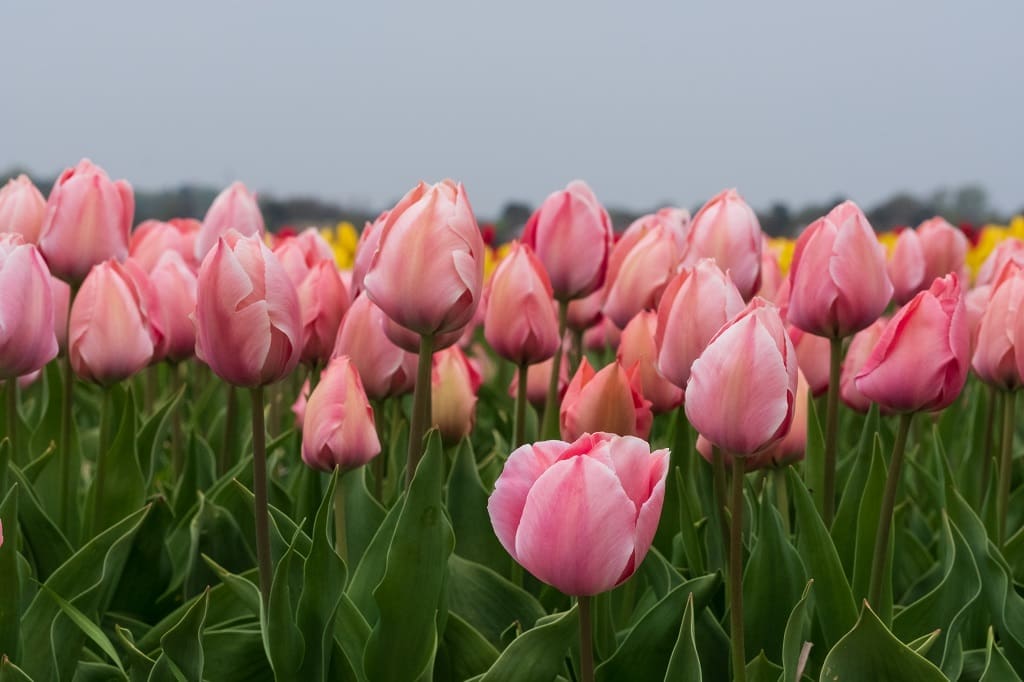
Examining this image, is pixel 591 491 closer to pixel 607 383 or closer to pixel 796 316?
pixel 607 383

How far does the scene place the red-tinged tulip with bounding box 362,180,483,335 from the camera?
52.0 inches

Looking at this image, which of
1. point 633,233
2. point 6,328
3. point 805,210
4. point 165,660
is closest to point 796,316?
point 633,233

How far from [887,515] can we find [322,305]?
3.03 feet

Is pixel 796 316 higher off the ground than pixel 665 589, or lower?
higher

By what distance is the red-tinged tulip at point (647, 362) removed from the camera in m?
1.74

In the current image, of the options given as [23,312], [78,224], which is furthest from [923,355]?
[78,224]

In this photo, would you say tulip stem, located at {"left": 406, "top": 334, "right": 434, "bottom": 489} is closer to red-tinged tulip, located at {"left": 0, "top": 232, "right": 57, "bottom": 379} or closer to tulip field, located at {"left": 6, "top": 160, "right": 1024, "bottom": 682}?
tulip field, located at {"left": 6, "top": 160, "right": 1024, "bottom": 682}

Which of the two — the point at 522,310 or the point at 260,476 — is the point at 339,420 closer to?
the point at 260,476

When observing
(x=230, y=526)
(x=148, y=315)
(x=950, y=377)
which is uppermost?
(x=950, y=377)

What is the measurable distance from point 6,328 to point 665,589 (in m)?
0.92

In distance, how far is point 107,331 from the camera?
5.74ft

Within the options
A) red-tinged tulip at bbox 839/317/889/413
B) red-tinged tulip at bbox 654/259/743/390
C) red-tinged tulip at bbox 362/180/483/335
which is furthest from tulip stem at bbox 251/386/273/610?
red-tinged tulip at bbox 839/317/889/413

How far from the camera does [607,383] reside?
58.6 inches

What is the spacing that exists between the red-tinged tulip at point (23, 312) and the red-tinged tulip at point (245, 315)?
0.38 m
